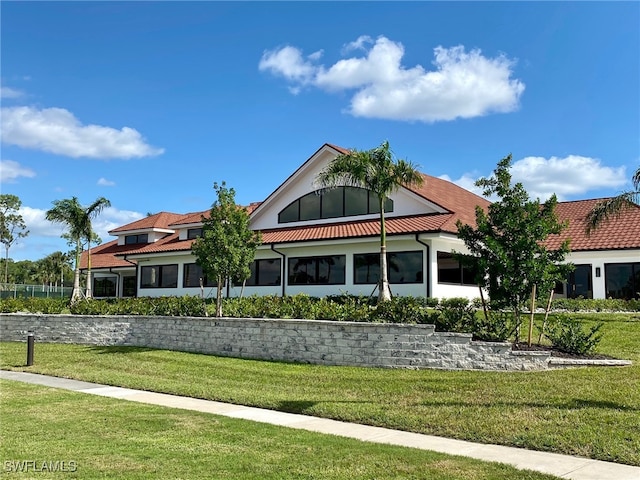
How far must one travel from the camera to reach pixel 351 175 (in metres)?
21.3

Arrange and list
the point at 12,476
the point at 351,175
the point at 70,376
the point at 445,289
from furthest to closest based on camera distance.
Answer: the point at 445,289 < the point at 351,175 < the point at 70,376 < the point at 12,476

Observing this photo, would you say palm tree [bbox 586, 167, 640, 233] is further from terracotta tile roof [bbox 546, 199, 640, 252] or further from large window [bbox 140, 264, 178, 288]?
large window [bbox 140, 264, 178, 288]

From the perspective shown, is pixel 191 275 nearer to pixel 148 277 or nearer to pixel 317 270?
pixel 148 277

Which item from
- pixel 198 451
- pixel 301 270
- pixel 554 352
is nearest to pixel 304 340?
pixel 554 352

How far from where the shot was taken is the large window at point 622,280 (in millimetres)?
22656

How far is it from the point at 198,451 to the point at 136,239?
3409 centimetres

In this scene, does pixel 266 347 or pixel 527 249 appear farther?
pixel 266 347

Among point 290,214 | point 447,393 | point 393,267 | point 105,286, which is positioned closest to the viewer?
point 447,393

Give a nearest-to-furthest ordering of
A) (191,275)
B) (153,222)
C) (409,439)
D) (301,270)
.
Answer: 1. (409,439)
2. (301,270)
3. (191,275)
4. (153,222)

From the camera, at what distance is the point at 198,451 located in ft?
22.8

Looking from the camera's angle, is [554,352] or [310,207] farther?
[310,207]

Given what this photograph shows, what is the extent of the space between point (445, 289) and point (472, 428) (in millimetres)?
15187

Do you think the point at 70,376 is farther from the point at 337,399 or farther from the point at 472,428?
the point at 472,428

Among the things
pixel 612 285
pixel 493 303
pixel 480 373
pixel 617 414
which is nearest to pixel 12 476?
pixel 617 414
